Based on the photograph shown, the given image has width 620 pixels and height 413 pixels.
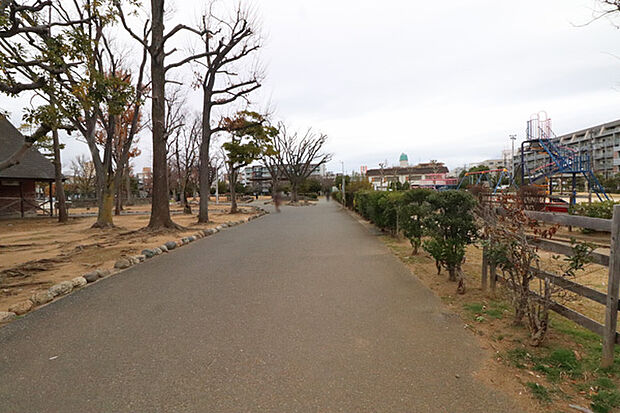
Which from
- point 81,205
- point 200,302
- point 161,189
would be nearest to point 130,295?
point 200,302

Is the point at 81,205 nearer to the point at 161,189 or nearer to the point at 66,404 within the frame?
the point at 161,189

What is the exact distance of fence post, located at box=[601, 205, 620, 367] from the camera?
255 centimetres

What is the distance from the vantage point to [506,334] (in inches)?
131

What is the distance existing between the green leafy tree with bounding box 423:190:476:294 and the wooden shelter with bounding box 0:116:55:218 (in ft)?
73.9

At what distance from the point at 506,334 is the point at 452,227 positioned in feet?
5.94

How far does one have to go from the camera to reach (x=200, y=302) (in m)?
4.54

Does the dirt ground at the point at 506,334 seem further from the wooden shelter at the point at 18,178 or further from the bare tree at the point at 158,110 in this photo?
the wooden shelter at the point at 18,178

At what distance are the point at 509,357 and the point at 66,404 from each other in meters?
3.47

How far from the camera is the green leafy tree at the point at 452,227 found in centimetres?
473

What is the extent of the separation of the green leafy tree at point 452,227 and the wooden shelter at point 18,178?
2254cm

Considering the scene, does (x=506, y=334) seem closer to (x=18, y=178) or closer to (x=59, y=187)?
(x=59, y=187)

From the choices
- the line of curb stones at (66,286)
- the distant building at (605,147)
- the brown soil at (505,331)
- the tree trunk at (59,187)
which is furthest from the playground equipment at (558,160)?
the distant building at (605,147)

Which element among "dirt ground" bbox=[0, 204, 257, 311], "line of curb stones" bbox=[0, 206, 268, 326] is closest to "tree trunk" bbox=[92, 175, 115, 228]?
"dirt ground" bbox=[0, 204, 257, 311]

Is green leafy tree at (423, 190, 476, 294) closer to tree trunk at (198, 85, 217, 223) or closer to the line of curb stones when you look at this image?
the line of curb stones
